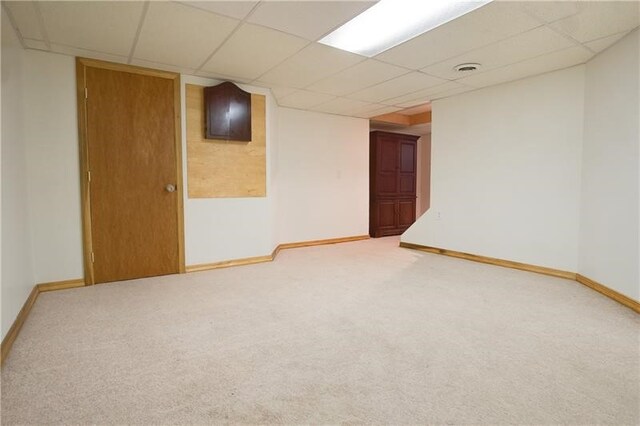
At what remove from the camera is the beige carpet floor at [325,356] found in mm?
1561

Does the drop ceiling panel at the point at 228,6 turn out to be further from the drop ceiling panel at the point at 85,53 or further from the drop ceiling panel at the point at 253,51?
the drop ceiling panel at the point at 85,53

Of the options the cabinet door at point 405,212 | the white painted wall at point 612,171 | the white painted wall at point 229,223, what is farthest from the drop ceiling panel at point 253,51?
the cabinet door at point 405,212

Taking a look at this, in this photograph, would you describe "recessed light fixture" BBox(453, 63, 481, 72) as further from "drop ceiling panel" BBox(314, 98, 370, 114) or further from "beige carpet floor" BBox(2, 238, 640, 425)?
"beige carpet floor" BBox(2, 238, 640, 425)

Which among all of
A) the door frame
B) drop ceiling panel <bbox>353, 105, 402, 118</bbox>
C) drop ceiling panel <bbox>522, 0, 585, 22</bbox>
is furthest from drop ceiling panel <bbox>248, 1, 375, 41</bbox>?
drop ceiling panel <bbox>353, 105, 402, 118</bbox>

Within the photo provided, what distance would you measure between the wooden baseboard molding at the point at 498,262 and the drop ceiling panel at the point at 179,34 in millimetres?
4009

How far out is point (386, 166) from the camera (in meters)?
6.90

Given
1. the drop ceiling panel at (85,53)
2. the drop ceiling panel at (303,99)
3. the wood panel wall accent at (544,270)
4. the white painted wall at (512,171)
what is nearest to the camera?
the wood panel wall accent at (544,270)

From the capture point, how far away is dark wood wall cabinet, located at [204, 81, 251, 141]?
4.03m

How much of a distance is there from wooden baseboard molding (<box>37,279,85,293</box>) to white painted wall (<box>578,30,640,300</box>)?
5.01 m

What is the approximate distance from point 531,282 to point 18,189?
15.8 feet

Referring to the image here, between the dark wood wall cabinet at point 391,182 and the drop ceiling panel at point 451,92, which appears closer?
the drop ceiling panel at point 451,92

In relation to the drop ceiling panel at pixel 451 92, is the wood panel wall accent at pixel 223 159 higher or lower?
lower

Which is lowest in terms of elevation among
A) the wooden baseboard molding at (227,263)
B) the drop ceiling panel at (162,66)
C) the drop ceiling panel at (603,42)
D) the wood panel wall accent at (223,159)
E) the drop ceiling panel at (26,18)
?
the wooden baseboard molding at (227,263)

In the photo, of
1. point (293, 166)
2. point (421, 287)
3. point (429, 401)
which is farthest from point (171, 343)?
point (293, 166)
